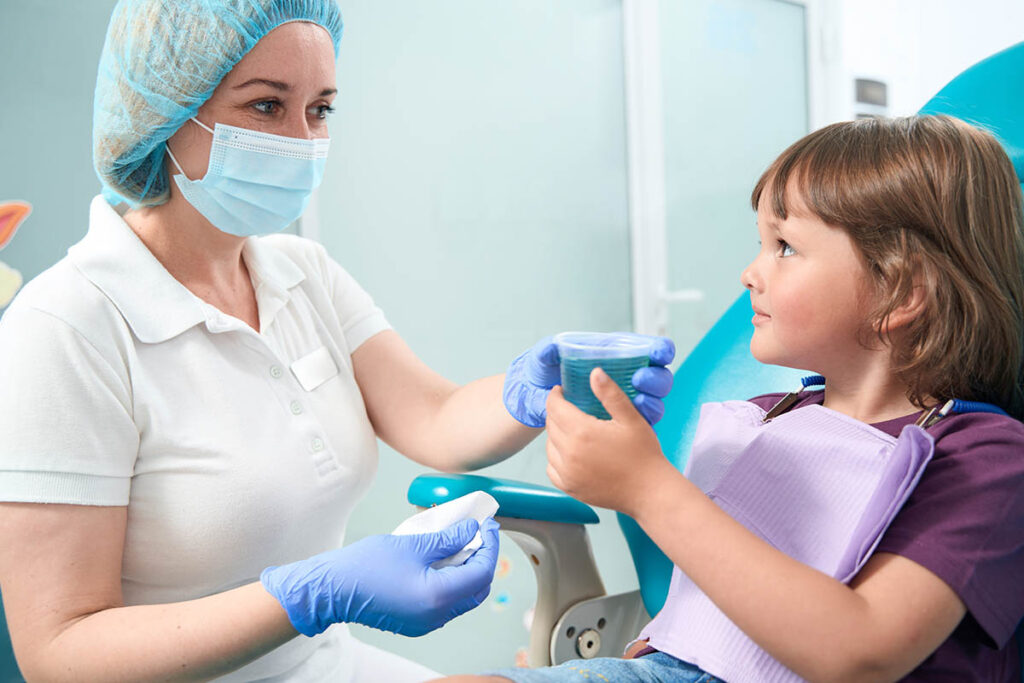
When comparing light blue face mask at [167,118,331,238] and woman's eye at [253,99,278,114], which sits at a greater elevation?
woman's eye at [253,99,278,114]

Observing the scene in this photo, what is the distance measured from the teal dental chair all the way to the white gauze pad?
9 cm

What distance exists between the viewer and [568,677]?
3.25ft

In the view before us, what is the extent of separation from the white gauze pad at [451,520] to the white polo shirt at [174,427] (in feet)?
0.75

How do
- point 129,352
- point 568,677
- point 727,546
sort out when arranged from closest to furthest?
1. point 727,546
2. point 568,677
3. point 129,352

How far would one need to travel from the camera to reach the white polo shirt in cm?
100

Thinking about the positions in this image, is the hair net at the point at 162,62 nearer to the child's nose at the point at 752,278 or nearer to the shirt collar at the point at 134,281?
the shirt collar at the point at 134,281

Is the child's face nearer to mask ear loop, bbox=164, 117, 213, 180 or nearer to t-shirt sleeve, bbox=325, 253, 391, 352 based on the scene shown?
t-shirt sleeve, bbox=325, 253, 391, 352

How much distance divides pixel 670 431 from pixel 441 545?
52 cm

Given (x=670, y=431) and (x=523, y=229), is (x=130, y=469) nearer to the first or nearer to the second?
(x=670, y=431)

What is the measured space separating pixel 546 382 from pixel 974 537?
22.6 inches

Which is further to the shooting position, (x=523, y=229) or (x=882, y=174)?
(x=523, y=229)

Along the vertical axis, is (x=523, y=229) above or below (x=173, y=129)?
below

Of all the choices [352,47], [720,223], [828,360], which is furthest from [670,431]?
[720,223]

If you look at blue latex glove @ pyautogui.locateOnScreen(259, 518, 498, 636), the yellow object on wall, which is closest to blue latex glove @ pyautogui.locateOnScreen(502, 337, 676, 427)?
blue latex glove @ pyautogui.locateOnScreen(259, 518, 498, 636)
